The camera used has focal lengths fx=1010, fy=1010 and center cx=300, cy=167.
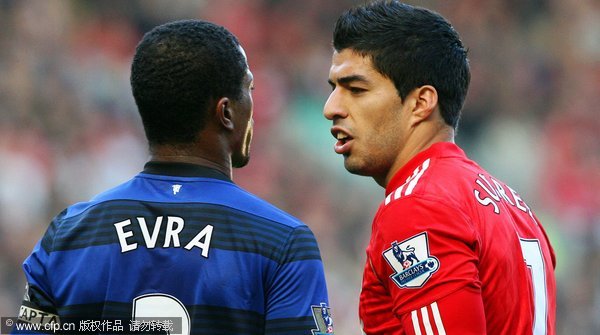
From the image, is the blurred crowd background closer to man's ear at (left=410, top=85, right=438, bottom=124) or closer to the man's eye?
the man's eye

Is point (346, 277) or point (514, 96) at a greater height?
point (514, 96)

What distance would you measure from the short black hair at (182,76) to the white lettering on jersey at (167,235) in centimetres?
25

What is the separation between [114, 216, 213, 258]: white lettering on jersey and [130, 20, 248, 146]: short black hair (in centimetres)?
25

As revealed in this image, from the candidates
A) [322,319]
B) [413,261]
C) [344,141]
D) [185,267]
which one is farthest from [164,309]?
[344,141]

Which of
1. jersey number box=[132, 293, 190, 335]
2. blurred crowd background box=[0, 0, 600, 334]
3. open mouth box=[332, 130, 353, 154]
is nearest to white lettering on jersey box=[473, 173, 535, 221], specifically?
open mouth box=[332, 130, 353, 154]

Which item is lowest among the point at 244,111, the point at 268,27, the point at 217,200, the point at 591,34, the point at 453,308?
the point at 453,308

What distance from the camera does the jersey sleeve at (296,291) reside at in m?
2.67

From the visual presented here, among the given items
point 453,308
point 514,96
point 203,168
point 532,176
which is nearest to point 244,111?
point 203,168

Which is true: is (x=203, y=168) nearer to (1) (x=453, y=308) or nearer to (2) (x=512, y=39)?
(1) (x=453, y=308)

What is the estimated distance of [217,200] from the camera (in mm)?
2752

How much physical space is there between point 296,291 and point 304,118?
7.40 metres

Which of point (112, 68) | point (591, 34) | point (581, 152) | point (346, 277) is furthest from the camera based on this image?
point (591, 34)

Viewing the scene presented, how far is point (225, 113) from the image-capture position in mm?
2822

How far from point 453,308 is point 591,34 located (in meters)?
9.27
